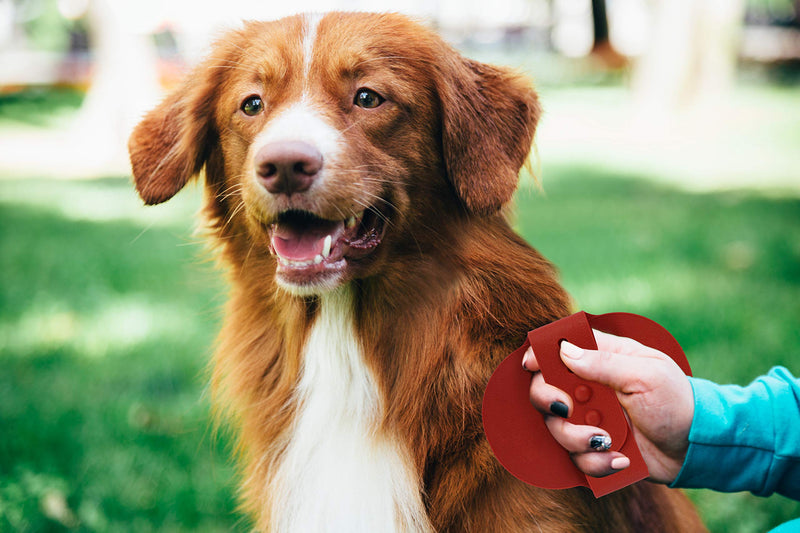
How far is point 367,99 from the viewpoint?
2.55m

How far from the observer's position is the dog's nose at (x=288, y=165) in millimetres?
2201

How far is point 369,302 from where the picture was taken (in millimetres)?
2611

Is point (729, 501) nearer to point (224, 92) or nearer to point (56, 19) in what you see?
point (224, 92)

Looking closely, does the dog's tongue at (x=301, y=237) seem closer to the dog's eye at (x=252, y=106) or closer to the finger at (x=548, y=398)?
the dog's eye at (x=252, y=106)

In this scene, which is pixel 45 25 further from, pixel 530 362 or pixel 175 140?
pixel 530 362

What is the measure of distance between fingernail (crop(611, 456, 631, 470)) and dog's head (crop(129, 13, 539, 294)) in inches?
37.1

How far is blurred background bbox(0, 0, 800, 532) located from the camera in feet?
11.8

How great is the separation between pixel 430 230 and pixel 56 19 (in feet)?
139

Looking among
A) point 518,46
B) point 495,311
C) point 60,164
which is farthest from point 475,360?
point 518,46

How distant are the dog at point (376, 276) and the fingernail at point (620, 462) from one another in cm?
36

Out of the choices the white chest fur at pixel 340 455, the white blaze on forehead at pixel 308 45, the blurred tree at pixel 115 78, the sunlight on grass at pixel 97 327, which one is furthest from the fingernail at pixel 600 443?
the blurred tree at pixel 115 78

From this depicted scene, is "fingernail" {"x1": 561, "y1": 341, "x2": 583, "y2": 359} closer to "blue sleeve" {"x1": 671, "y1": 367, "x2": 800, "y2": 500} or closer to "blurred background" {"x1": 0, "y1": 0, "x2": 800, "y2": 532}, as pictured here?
"blue sleeve" {"x1": 671, "y1": 367, "x2": 800, "y2": 500}

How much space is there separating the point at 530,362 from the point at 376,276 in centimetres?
68

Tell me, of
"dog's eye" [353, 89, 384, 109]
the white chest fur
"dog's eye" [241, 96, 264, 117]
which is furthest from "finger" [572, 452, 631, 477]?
"dog's eye" [241, 96, 264, 117]
